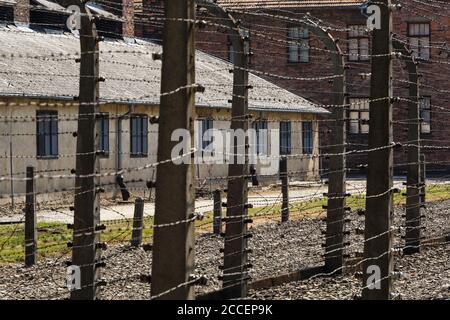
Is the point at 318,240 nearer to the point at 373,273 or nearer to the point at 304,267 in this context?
the point at 304,267

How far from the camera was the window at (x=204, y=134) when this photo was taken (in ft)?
113

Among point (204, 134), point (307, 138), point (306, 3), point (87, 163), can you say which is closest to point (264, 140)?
point (204, 134)

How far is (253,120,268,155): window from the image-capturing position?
37734 mm

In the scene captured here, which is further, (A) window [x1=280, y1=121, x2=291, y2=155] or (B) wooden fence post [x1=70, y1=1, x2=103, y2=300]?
(A) window [x1=280, y1=121, x2=291, y2=155]

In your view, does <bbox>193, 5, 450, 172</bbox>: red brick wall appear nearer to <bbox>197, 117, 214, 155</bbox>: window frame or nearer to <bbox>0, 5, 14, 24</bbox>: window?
<bbox>197, 117, 214, 155</bbox>: window frame

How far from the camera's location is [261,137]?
3925cm

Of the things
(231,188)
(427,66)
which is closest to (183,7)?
(231,188)

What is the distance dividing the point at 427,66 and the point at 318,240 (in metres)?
31.0

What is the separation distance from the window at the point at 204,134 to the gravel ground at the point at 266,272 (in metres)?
12.6

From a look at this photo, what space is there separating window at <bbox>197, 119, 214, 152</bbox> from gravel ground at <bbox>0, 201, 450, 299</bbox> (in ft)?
41.4

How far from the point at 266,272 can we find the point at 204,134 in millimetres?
19904

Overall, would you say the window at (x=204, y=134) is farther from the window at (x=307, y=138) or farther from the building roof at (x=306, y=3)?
the building roof at (x=306, y=3)

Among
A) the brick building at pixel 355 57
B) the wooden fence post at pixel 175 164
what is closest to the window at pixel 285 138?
the brick building at pixel 355 57

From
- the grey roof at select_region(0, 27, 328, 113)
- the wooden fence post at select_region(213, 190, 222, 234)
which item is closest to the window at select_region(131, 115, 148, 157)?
the grey roof at select_region(0, 27, 328, 113)
